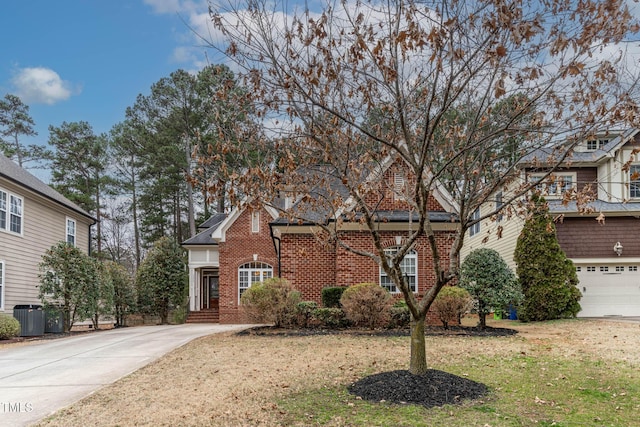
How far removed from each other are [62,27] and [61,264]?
25.7 feet

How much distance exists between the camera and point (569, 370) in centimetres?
738

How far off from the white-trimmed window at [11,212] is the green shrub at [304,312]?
34.0 ft

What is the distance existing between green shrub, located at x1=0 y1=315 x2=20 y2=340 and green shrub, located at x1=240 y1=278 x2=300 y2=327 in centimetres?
676

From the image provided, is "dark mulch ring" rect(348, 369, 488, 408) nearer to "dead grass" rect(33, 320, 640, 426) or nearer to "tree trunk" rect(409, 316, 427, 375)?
"tree trunk" rect(409, 316, 427, 375)

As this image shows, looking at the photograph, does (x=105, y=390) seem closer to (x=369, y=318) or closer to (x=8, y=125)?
(x=369, y=318)

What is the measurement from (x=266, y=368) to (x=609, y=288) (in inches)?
630

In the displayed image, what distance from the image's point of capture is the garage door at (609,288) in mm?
18453

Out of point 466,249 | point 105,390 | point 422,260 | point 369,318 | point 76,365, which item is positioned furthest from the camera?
point 466,249

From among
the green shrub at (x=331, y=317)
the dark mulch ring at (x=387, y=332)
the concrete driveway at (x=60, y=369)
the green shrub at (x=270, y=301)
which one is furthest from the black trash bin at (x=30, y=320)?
the green shrub at (x=331, y=317)

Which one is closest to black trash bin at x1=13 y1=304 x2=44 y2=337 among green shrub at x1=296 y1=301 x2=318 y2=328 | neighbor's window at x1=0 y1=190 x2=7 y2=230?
neighbor's window at x1=0 y1=190 x2=7 y2=230

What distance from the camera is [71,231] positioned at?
21.8m

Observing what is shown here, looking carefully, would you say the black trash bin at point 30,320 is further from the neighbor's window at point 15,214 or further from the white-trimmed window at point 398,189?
the white-trimmed window at point 398,189

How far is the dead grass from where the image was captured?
5.36 m

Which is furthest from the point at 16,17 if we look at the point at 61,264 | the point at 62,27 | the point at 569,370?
the point at 569,370
